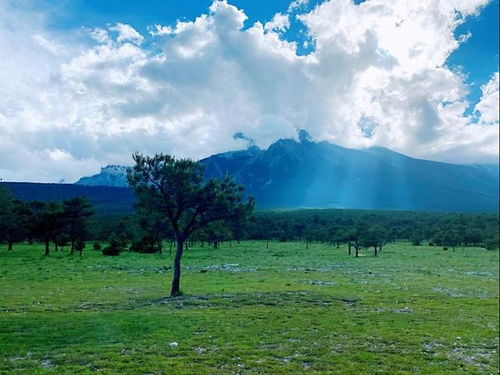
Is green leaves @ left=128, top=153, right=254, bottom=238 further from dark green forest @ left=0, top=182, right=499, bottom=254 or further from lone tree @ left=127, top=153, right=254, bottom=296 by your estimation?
dark green forest @ left=0, top=182, right=499, bottom=254

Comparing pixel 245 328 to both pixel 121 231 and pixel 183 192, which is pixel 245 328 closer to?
pixel 183 192

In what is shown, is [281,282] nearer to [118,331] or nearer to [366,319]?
[366,319]

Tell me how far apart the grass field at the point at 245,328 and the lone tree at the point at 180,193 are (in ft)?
24.2

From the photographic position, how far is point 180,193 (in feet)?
122

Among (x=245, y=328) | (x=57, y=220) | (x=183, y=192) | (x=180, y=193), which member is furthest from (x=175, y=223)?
(x=57, y=220)

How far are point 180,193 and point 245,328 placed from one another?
1656 cm

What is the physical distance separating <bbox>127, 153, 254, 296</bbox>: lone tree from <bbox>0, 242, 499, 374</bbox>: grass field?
24.2 ft

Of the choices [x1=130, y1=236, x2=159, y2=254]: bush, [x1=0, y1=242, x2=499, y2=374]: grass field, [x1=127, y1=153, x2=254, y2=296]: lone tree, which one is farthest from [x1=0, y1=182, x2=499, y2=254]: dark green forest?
[x1=0, y1=242, x2=499, y2=374]: grass field

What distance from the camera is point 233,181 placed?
40.3m

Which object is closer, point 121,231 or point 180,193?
point 180,193

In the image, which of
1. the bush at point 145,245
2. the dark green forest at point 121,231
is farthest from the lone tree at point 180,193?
the bush at point 145,245

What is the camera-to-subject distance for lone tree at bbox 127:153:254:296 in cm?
3669

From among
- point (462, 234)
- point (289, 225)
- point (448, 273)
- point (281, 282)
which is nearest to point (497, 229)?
point (462, 234)

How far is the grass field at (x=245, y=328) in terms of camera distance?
17906 millimetres
